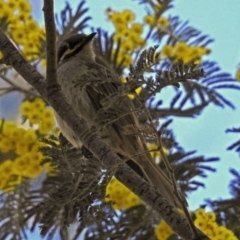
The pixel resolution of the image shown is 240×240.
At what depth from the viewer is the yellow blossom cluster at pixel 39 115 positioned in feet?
5.11

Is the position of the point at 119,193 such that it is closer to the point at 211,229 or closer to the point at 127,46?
the point at 211,229

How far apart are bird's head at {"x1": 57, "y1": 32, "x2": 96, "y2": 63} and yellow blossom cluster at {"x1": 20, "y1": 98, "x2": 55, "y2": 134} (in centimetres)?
26

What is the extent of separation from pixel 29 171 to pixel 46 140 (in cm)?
36

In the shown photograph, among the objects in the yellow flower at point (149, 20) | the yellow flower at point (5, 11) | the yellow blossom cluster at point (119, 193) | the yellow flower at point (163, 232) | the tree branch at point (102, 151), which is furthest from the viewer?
the yellow flower at point (149, 20)

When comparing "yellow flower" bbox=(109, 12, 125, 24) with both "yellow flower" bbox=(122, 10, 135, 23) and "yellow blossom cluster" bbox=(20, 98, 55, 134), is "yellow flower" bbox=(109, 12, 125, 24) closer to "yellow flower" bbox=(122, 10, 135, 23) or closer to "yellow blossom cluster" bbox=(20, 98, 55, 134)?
"yellow flower" bbox=(122, 10, 135, 23)

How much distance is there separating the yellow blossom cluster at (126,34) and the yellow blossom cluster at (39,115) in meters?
0.33

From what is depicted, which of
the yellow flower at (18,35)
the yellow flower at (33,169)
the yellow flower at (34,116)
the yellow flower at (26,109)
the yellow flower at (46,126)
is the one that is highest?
the yellow flower at (18,35)

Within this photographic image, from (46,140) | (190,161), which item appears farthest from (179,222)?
(190,161)

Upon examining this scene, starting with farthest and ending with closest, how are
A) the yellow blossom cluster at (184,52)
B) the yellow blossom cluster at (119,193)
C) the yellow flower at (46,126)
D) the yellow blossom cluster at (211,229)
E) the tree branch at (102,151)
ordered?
the yellow blossom cluster at (184,52) → the yellow flower at (46,126) → the yellow blossom cluster at (119,193) → the yellow blossom cluster at (211,229) → the tree branch at (102,151)

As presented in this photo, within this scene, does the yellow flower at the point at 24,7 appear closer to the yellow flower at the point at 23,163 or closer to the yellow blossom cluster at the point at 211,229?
the yellow flower at the point at 23,163

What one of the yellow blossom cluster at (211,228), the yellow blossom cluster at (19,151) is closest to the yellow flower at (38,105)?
the yellow blossom cluster at (19,151)

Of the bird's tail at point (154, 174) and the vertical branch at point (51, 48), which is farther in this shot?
the bird's tail at point (154, 174)

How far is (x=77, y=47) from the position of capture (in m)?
1.89

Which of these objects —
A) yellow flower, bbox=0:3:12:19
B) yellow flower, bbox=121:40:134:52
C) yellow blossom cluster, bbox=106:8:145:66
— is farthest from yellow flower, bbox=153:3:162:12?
yellow flower, bbox=0:3:12:19
